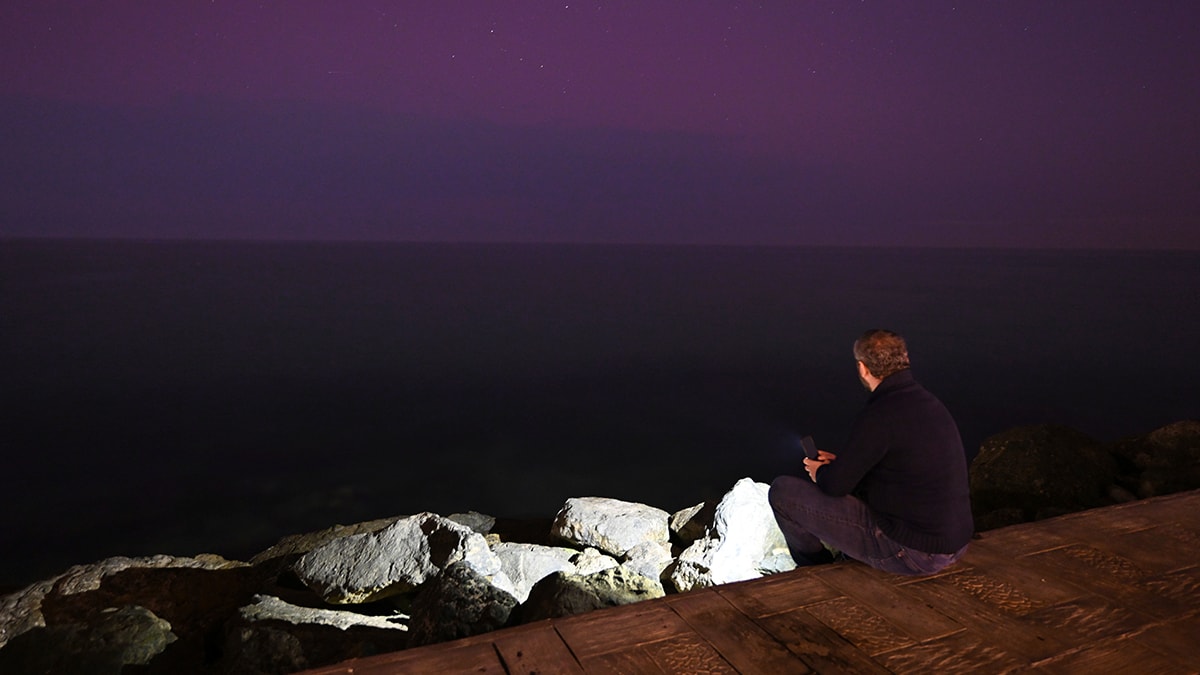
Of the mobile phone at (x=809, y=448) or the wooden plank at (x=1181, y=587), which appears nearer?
the wooden plank at (x=1181, y=587)

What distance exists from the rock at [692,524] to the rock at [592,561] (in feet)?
3.26

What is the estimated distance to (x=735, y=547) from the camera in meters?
6.48

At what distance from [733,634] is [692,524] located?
490cm

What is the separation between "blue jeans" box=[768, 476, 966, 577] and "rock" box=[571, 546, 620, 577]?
3.46m

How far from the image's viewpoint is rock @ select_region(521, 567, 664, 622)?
13.5 ft

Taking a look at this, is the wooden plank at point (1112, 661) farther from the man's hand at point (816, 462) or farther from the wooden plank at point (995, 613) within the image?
the man's hand at point (816, 462)

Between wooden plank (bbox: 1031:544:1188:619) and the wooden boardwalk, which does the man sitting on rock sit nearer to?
the wooden boardwalk

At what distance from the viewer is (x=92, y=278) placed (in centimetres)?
5697

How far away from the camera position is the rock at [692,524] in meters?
7.95

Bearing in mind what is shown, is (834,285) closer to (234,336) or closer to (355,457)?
(234,336)

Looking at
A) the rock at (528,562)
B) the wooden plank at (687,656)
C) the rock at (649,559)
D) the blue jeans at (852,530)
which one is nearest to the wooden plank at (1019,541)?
the blue jeans at (852,530)

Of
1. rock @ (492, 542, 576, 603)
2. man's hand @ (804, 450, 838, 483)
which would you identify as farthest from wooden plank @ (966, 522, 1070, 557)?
rock @ (492, 542, 576, 603)

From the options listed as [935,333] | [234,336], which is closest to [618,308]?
[935,333]

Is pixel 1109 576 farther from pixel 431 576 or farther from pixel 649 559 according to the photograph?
pixel 431 576
